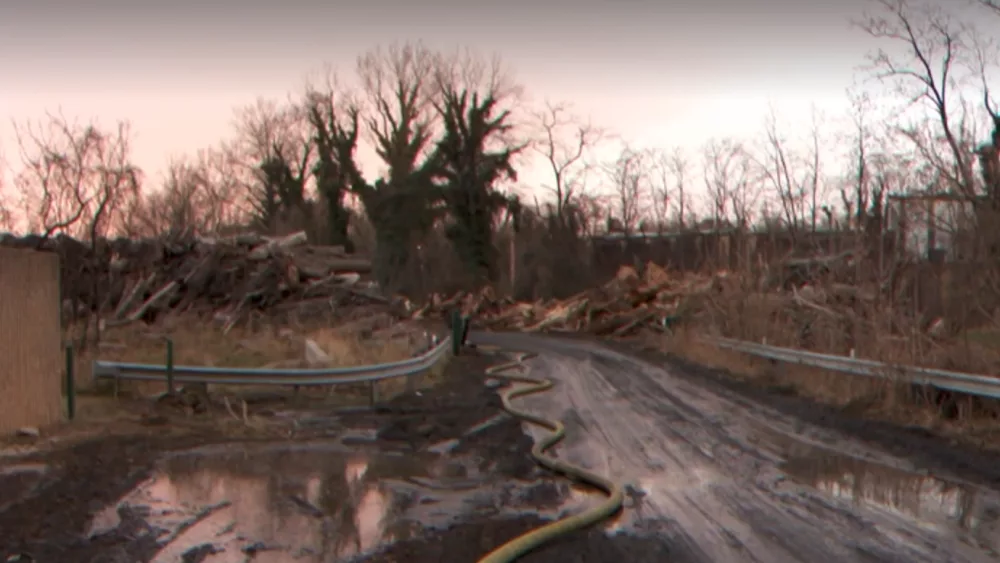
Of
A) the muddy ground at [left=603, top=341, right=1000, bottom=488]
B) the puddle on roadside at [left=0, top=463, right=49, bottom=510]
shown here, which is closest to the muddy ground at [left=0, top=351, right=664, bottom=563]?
the puddle on roadside at [left=0, top=463, right=49, bottom=510]

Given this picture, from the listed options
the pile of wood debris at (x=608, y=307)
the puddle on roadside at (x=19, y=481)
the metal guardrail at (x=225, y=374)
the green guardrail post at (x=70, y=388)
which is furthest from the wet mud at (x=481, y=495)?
the pile of wood debris at (x=608, y=307)

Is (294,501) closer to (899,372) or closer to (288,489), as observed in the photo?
(288,489)

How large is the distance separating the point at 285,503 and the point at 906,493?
19.0 feet

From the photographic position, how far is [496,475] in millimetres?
11477

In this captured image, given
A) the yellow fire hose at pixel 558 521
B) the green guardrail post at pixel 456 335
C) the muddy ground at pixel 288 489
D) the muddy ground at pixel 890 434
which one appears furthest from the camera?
the green guardrail post at pixel 456 335

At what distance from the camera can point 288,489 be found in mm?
10305

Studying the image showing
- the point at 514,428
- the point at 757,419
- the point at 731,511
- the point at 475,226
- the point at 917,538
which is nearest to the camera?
the point at 917,538

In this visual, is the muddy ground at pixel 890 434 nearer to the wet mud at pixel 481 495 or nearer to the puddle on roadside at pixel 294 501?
the wet mud at pixel 481 495

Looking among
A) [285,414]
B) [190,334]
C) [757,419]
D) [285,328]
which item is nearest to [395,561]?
[285,414]

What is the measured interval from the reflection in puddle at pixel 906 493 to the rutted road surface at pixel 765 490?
0.4 inches

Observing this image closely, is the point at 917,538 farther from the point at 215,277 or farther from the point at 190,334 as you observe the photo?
the point at 215,277

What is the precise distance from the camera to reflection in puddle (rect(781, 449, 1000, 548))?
866 cm

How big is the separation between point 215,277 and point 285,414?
1507cm

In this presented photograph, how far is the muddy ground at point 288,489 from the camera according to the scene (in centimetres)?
780
